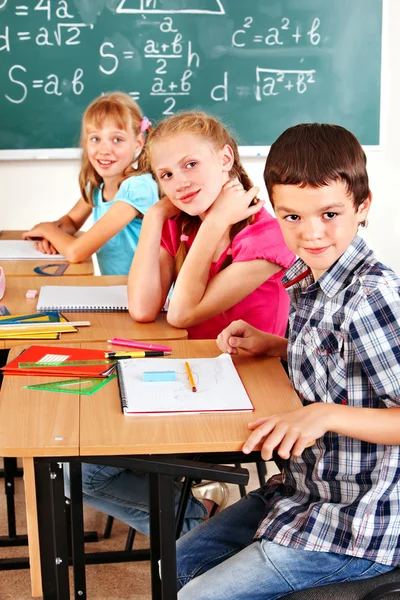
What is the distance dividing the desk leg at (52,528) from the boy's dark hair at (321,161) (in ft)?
2.00

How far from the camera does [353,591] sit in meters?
1.19

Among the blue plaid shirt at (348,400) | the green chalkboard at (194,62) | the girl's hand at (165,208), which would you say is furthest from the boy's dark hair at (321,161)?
the green chalkboard at (194,62)

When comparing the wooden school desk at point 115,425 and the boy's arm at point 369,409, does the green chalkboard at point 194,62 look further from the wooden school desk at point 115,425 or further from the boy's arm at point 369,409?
the boy's arm at point 369,409

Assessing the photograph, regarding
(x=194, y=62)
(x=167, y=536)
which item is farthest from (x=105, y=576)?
(x=194, y=62)

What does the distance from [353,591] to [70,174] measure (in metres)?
3.36

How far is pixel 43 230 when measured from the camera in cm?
286

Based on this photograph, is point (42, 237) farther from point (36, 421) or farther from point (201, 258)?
point (36, 421)

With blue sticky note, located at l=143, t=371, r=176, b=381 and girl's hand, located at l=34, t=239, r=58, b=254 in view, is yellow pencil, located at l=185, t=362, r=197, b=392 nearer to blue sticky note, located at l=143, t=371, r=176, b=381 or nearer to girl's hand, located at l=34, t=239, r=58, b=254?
blue sticky note, located at l=143, t=371, r=176, b=381

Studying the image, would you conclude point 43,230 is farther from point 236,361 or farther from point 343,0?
point 343,0

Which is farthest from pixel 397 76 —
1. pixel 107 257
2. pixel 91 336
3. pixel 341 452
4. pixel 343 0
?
pixel 341 452

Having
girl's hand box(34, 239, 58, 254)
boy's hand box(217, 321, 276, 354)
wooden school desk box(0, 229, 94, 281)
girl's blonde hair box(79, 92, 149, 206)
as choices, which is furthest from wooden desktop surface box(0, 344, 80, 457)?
girl's blonde hair box(79, 92, 149, 206)

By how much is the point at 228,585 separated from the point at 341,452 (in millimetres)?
278

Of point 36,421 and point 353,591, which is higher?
point 36,421

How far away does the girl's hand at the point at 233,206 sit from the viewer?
6.32 feet
